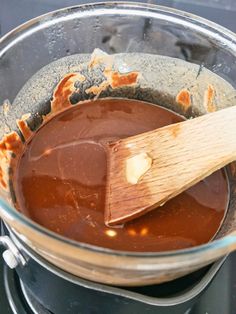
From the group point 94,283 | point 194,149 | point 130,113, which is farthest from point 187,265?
point 130,113

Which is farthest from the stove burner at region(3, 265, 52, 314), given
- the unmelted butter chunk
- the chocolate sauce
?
the unmelted butter chunk

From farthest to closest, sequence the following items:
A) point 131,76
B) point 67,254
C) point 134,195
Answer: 1. point 131,76
2. point 134,195
3. point 67,254

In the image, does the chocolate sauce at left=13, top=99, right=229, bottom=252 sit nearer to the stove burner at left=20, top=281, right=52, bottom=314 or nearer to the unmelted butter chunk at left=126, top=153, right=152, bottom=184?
the unmelted butter chunk at left=126, top=153, right=152, bottom=184

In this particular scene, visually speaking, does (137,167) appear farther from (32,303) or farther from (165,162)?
(32,303)

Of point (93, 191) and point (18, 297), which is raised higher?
point (93, 191)

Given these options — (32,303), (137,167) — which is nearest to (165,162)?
(137,167)

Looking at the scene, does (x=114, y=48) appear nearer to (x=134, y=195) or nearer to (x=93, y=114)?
(x=93, y=114)
